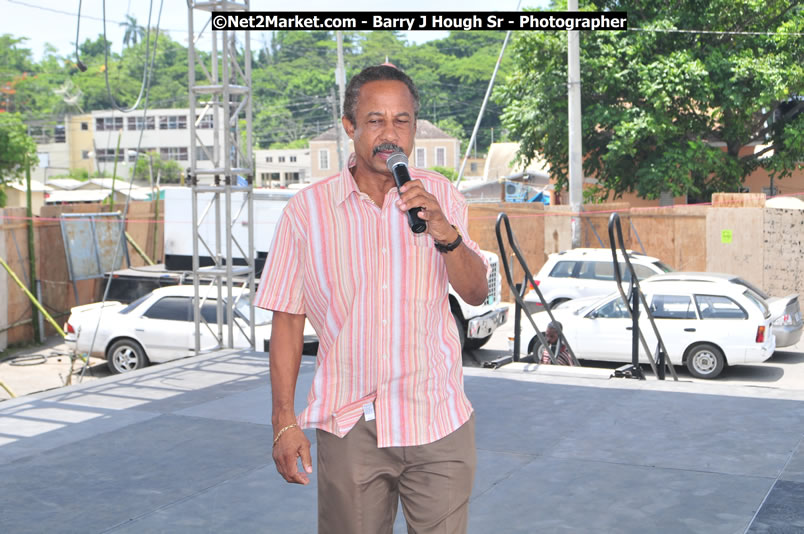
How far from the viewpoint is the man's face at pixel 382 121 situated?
249 centimetres

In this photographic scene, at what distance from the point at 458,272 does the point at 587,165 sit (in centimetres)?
2351

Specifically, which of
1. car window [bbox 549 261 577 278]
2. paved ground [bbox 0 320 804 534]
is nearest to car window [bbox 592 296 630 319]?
car window [bbox 549 261 577 278]

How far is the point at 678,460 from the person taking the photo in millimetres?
5594

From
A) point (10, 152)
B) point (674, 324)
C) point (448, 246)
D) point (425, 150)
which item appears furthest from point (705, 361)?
point (425, 150)

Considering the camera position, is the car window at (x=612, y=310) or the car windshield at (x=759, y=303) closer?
the car windshield at (x=759, y=303)

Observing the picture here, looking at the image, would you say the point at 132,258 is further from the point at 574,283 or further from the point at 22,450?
the point at 22,450

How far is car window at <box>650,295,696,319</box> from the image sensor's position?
12.7 m

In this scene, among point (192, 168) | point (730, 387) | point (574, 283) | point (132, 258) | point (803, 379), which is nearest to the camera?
point (730, 387)

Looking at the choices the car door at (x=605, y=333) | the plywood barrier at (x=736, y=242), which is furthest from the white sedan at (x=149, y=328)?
the plywood barrier at (x=736, y=242)

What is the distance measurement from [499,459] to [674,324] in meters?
7.57

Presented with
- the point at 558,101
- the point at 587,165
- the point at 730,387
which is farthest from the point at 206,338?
the point at 587,165

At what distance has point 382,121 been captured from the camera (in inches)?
98.4

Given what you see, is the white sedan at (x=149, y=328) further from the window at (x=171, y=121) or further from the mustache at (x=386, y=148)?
the window at (x=171, y=121)

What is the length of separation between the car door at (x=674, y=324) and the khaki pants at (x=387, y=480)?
10528 millimetres
